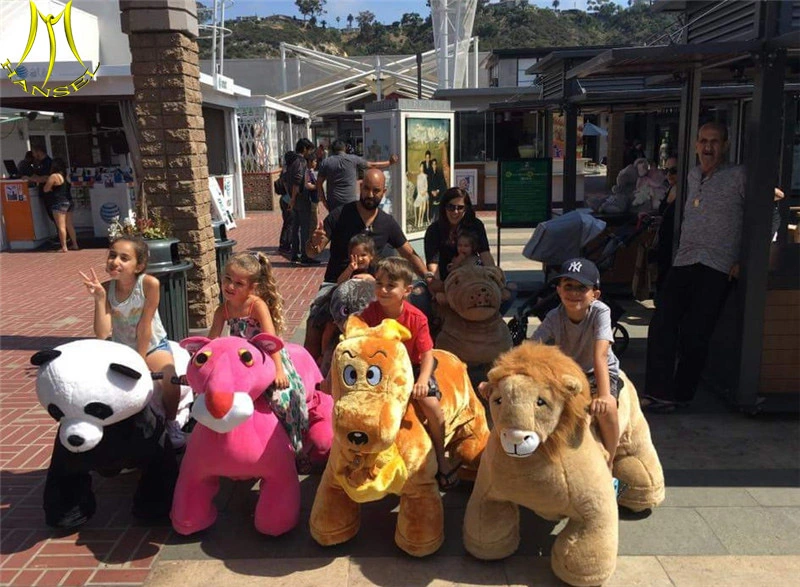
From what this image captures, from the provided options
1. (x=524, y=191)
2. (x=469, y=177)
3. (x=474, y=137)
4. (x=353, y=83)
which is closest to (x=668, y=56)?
(x=524, y=191)

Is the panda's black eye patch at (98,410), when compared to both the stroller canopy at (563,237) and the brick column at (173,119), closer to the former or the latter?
the brick column at (173,119)

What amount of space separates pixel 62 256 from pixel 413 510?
39.3ft

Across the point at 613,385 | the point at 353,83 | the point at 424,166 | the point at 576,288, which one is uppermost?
the point at 353,83

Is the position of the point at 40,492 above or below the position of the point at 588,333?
below

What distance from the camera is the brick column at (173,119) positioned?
7.02 metres

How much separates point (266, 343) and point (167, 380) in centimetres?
89

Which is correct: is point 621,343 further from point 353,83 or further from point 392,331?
point 353,83

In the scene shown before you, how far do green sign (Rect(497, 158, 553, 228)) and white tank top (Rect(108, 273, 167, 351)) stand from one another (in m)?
5.52

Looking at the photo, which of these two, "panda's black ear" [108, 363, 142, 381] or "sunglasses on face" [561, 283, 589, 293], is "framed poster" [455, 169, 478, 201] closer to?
"sunglasses on face" [561, 283, 589, 293]

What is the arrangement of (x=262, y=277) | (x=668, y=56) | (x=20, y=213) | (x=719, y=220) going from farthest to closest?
(x=20, y=213), (x=719, y=220), (x=668, y=56), (x=262, y=277)

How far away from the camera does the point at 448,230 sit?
570cm

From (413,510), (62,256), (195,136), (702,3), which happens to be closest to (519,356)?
(413,510)

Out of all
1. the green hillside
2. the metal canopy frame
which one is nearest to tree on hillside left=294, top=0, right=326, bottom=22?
the green hillside

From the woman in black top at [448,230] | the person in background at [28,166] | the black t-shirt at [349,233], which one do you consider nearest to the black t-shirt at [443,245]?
the woman in black top at [448,230]
